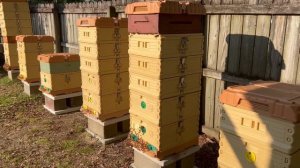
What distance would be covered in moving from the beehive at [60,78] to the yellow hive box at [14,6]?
423cm

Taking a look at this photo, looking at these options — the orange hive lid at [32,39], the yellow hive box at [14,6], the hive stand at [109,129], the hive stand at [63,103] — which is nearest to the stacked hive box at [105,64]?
the hive stand at [109,129]

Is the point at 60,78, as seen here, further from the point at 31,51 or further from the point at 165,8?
the point at 165,8

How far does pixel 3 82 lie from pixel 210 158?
28.8ft

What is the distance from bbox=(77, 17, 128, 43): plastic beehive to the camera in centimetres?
554

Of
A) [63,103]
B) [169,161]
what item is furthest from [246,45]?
[63,103]

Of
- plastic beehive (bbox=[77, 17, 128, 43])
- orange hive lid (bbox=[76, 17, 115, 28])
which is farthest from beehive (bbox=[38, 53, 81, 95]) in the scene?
orange hive lid (bbox=[76, 17, 115, 28])

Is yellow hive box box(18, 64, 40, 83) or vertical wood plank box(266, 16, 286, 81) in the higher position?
vertical wood plank box(266, 16, 286, 81)

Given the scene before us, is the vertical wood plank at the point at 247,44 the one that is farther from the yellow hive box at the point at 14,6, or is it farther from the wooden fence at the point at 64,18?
the yellow hive box at the point at 14,6

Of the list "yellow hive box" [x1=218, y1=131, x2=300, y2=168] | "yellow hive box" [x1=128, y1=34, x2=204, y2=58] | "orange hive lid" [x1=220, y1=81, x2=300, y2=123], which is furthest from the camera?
"yellow hive box" [x1=128, y1=34, x2=204, y2=58]

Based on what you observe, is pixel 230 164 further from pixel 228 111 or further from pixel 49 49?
pixel 49 49

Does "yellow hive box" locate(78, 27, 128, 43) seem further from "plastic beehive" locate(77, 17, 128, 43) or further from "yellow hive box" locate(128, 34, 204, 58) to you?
"yellow hive box" locate(128, 34, 204, 58)

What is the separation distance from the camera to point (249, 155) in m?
3.32

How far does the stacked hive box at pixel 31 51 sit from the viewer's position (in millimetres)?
8875

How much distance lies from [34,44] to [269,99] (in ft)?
26.0
